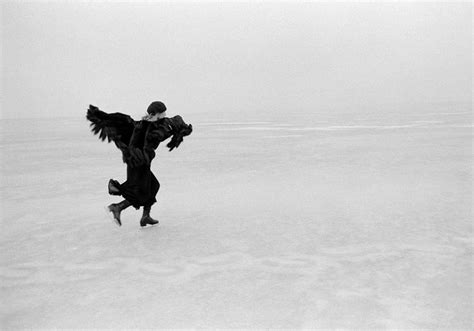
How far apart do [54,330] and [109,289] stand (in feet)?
2.12

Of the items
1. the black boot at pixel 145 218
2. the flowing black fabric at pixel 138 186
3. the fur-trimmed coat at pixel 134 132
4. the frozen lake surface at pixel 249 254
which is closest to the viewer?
the frozen lake surface at pixel 249 254

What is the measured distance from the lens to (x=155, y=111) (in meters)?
5.05

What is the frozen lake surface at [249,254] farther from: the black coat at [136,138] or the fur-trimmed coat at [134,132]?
the fur-trimmed coat at [134,132]

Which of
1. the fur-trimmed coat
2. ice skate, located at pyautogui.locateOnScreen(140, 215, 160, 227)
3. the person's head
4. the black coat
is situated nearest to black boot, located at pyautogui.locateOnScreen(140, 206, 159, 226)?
ice skate, located at pyautogui.locateOnScreen(140, 215, 160, 227)

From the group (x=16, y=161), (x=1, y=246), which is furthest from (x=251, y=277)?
(x=16, y=161)

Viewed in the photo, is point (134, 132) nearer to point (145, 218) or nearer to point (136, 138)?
point (136, 138)

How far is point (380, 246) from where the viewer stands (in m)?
4.47

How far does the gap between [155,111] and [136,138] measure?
0.38m

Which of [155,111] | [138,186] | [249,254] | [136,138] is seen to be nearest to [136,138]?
[136,138]

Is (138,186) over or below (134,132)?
below

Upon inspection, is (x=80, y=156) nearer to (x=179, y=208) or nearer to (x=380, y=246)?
(x=179, y=208)

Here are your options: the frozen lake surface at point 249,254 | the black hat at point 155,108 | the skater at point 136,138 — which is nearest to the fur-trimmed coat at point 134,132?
the skater at point 136,138

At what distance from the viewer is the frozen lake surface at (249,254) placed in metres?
3.12

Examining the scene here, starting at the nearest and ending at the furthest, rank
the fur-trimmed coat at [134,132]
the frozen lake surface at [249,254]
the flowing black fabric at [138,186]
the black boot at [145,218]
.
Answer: the frozen lake surface at [249,254]
the fur-trimmed coat at [134,132]
the flowing black fabric at [138,186]
the black boot at [145,218]
